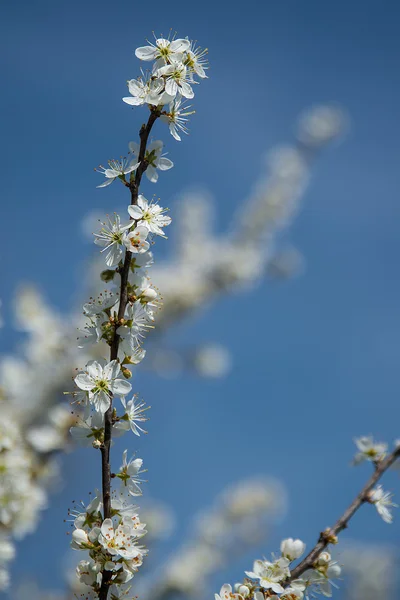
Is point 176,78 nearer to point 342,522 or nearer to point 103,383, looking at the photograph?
point 103,383

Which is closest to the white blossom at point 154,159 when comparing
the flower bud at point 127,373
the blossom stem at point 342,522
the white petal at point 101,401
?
the flower bud at point 127,373

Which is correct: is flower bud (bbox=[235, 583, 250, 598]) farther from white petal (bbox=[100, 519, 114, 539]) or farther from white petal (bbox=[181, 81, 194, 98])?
white petal (bbox=[181, 81, 194, 98])

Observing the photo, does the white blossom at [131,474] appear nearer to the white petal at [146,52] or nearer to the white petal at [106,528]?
the white petal at [106,528]

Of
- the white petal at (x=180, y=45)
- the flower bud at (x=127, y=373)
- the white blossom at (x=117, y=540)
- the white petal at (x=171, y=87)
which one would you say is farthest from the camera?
the white petal at (x=180, y=45)

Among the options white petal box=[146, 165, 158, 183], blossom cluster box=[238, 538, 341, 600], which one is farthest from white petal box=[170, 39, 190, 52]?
blossom cluster box=[238, 538, 341, 600]

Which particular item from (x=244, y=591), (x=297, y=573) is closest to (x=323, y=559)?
(x=297, y=573)

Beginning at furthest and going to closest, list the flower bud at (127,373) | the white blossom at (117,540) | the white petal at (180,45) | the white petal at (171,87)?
1. the white petal at (180,45)
2. the white petal at (171,87)
3. the flower bud at (127,373)
4. the white blossom at (117,540)

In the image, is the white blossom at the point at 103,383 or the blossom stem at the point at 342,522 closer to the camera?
the white blossom at the point at 103,383
